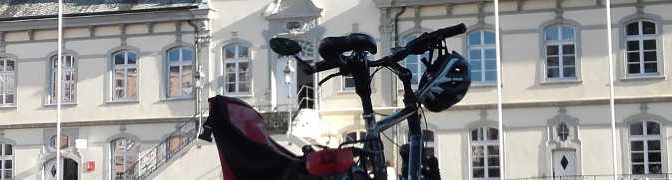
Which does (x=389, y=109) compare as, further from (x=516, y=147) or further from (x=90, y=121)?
(x=90, y=121)

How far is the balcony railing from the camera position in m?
27.7

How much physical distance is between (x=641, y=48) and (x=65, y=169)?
49.9 feet

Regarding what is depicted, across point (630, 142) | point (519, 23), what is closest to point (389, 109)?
point (519, 23)

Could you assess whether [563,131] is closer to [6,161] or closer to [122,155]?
[122,155]

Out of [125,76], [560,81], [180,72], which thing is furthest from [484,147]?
[125,76]

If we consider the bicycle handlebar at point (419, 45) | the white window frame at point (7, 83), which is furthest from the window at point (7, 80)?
the bicycle handlebar at point (419, 45)

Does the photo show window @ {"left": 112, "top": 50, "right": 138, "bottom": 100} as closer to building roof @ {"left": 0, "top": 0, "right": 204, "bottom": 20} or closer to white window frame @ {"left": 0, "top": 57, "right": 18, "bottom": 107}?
building roof @ {"left": 0, "top": 0, "right": 204, "bottom": 20}

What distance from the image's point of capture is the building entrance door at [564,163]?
2558 cm

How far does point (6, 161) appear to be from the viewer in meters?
29.7

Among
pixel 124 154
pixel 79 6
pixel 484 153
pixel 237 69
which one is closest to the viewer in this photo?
pixel 484 153

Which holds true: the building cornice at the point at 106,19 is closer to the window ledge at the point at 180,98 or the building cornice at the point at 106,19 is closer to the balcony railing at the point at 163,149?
the window ledge at the point at 180,98

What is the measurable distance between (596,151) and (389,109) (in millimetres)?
4923

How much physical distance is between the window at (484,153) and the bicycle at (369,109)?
65.4 ft

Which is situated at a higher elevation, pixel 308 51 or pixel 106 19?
pixel 106 19
